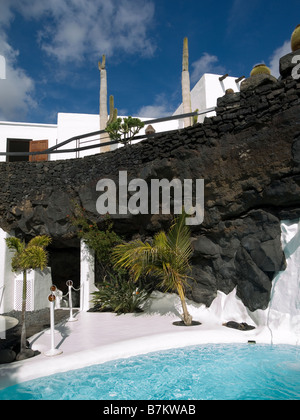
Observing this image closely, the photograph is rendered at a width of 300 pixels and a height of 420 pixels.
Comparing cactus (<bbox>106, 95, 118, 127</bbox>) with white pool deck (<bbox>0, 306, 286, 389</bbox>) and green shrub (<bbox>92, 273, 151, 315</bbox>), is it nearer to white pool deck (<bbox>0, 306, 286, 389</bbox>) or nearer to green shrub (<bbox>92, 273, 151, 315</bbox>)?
green shrub (<bbox>92, 273, 151, 315</bbox>)

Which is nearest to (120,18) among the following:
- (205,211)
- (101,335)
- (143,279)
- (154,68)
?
(154,68)

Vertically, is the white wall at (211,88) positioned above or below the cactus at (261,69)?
above

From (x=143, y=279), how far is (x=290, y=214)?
482 cm

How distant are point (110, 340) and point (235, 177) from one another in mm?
4769

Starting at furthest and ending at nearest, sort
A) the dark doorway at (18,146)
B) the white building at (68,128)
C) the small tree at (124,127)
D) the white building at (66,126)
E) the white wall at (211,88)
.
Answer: the dark doorway at (18,146) → the white building at (66,126) → the white wall at (211,88) → the white building at (68,128) → the small tree at (124,127)

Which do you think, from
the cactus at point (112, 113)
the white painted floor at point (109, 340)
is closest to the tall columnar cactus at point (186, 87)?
the cactus at point (112, 113)

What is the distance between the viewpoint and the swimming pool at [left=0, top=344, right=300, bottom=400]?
366 cm

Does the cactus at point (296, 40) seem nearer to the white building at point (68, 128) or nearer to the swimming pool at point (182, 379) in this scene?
the white building at point (68, 128)

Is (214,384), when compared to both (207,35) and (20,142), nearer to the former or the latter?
(207,35)

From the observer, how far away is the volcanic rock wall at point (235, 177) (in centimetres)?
662

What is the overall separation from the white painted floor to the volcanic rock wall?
1.11 m

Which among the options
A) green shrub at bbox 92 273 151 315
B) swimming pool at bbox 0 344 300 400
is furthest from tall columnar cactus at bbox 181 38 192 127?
swimming pool at bbox 0 344 300 400
